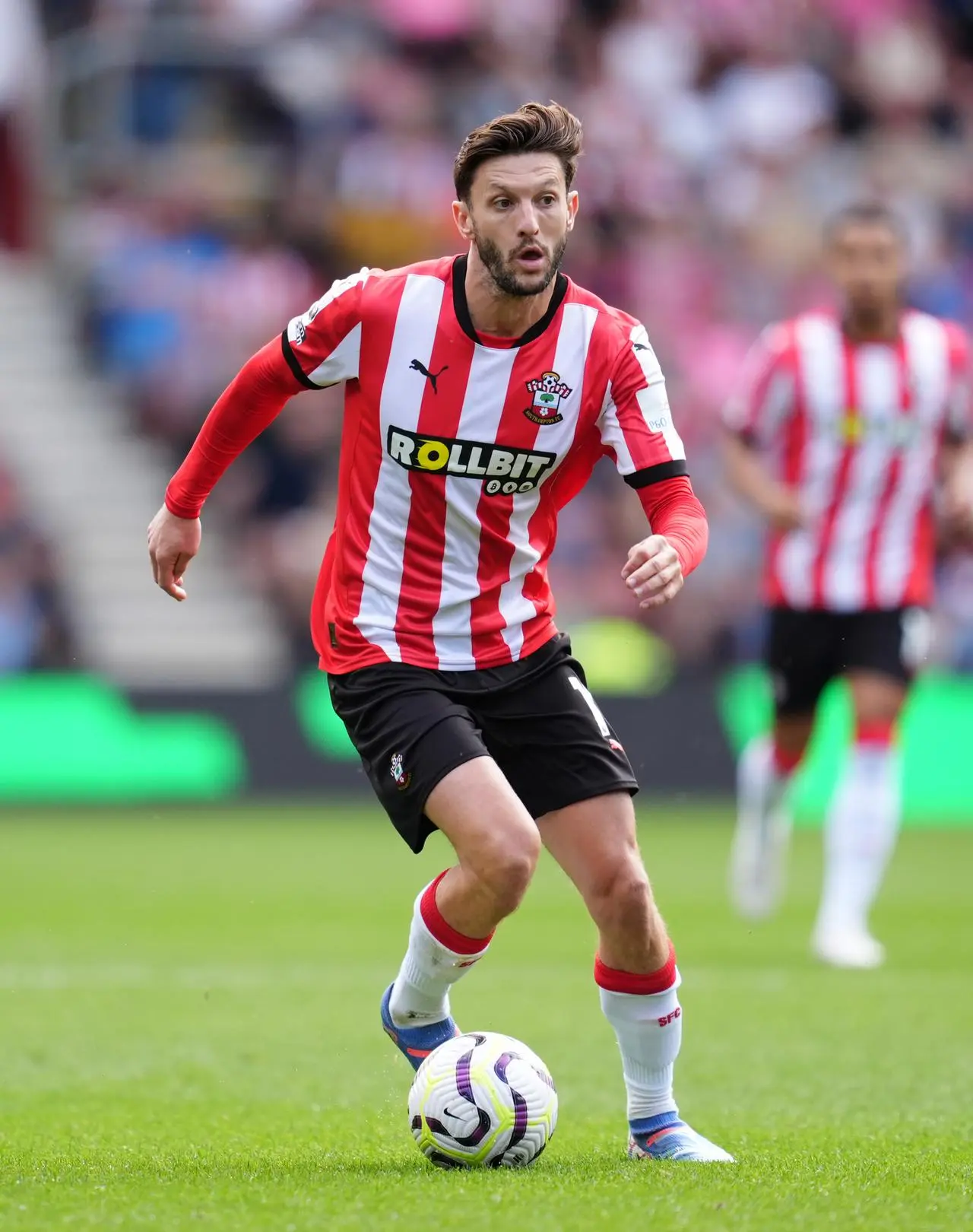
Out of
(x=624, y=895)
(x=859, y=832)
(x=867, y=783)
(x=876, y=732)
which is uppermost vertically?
(x=624, y=895)

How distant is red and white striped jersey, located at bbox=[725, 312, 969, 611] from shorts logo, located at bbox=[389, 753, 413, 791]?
13.3ft

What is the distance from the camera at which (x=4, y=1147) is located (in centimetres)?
455

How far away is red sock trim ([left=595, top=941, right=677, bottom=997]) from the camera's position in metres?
4.58

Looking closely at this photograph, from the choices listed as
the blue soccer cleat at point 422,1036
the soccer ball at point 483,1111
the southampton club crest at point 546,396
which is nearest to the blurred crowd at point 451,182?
the blue soccer cleat at point 422,1036

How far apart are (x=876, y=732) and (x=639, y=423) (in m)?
3.73

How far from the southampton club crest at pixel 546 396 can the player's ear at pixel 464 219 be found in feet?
1.20

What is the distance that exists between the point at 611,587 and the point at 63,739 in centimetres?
422

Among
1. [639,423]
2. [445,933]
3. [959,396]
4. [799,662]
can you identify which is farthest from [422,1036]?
[959,396]

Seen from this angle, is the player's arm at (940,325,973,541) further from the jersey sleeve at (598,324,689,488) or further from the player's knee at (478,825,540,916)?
the player's knee at (478,825,540,916)

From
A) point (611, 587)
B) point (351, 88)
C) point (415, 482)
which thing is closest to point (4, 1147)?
point (415, 482)

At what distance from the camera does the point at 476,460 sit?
4738 millimetres

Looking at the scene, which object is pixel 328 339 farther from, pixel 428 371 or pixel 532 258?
pixel 532 258

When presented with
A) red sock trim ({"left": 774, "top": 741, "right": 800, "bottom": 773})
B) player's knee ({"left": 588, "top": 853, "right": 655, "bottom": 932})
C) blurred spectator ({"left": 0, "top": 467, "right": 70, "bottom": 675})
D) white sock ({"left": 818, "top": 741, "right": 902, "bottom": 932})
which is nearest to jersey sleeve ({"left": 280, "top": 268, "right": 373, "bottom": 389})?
player's knee ({"left": 588, "top": 853, "right": 655, "bottom": 932})

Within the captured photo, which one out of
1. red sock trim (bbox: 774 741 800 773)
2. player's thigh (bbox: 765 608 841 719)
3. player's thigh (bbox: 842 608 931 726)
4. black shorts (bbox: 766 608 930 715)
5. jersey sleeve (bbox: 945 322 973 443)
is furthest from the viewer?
red sock trim (bbox: 774 741 800 773)
